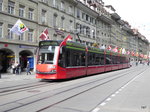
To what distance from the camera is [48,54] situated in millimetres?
15156

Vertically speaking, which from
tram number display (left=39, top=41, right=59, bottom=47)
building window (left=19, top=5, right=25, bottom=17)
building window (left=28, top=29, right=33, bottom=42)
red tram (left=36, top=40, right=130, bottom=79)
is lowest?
red tram (left=36, top=40, right=130, bottom=79)

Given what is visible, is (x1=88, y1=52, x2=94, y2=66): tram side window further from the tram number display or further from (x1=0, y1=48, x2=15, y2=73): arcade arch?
(x1=0, y1=48, x2=15, y2=73): arcade arch

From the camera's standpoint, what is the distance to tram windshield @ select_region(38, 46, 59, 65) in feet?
48.7

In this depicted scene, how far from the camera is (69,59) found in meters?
16.1

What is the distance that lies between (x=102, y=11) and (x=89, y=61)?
136ft

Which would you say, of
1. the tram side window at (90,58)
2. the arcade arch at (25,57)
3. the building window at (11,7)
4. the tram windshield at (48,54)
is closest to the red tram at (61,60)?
the tram windshield at (48,54)

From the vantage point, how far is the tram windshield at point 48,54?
585 inches

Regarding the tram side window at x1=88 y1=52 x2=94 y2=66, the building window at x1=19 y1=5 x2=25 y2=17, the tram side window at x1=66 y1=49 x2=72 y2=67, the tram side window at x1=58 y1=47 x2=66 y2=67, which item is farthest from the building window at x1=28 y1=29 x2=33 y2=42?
the tram side window at x1=58 y1=47 x2=66 y2=67

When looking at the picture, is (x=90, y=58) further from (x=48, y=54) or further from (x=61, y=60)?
(x=48, y=54)

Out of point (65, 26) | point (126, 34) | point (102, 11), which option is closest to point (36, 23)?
point (65, 26)

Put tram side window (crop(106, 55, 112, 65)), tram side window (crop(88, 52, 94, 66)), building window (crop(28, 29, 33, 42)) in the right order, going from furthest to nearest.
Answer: building window (crop(28, 29, 33, 42))
tram side window (crop(106, 55, 112, 65))
tram side window (crop(88, 52, 94, 66))

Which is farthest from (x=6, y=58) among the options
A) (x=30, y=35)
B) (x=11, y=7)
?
(x=11, y=7)

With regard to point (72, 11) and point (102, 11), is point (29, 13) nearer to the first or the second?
point (72, 11)

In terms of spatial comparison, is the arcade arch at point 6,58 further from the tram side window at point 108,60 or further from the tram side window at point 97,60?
the tram side window at point 108,60
